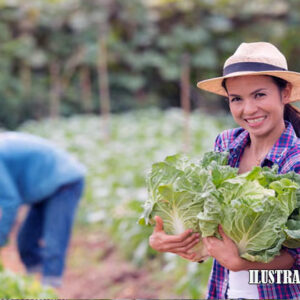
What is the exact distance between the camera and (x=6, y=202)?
3682 mm

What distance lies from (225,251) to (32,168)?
2.56 m

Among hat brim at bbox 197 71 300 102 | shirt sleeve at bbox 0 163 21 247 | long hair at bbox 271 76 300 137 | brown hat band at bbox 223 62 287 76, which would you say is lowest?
shirt sleeve at bbox 0 163 21 247

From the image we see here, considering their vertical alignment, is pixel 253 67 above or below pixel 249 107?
above

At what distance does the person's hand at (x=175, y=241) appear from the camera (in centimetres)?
183

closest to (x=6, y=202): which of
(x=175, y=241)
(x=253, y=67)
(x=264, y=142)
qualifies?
(x=175, y=241)

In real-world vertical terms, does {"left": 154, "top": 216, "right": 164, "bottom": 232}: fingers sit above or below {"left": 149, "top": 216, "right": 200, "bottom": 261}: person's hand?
above

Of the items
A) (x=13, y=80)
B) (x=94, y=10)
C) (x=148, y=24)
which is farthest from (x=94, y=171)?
(x=148, y=24)

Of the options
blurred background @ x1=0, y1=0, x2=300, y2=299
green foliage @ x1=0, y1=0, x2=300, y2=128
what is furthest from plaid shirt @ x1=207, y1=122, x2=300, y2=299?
green foliage @ x1=0, y1=0, x2=300, y2=128

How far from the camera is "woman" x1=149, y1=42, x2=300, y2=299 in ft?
6.00

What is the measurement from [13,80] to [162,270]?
14.4m

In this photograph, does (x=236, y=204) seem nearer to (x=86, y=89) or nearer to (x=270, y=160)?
(x=270, y=160)

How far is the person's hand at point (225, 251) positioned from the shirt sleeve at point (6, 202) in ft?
7.34

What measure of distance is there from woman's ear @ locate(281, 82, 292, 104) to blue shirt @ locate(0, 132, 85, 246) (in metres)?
2.34

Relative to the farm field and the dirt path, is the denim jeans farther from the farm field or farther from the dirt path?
the farm field
